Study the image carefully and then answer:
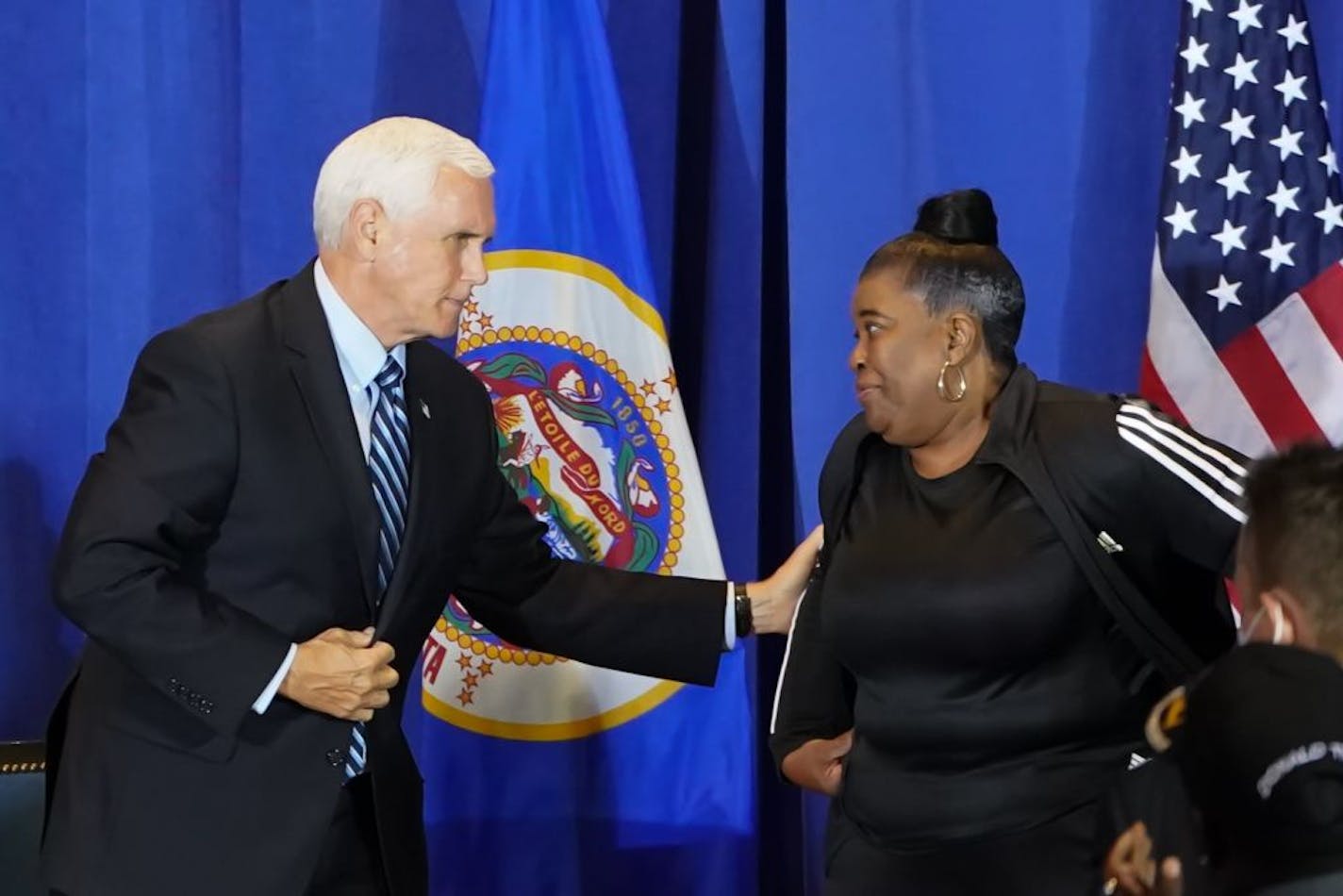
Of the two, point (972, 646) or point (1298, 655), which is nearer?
point (1298, 655)

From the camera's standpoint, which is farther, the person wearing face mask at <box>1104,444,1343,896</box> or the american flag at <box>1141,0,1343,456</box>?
the american flag at <box>1141,0,1343,456</box>

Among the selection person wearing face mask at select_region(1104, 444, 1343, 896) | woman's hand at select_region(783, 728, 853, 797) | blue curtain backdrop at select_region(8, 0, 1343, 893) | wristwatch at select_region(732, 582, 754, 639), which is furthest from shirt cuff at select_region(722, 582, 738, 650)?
person wearing face mask at select_region(1104, 444, 1343, 896)

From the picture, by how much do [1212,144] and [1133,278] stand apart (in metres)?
0.51

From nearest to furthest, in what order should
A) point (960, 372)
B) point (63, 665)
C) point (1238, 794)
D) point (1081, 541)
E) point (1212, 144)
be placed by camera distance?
1. point (1238, 794)
2. point (1081, 541)
3. point (960, 372)
4. point (1212, 144)
5. point (63, 665)

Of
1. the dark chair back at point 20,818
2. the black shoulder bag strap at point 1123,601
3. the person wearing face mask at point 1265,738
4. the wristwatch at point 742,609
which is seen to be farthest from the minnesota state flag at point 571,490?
the person wearing face mask at point 1265,738

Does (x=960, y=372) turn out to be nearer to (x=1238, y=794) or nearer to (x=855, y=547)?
(x=855, y=547)

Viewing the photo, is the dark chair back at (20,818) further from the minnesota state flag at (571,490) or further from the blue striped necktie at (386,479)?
the blue striped necktie at (386,479)

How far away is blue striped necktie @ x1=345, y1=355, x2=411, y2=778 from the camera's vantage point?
2.43 metres

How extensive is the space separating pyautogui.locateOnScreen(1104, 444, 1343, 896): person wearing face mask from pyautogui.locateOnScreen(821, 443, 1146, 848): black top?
0.76 m

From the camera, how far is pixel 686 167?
3961 mm

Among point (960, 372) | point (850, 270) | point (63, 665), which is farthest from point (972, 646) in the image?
point (63, 665)

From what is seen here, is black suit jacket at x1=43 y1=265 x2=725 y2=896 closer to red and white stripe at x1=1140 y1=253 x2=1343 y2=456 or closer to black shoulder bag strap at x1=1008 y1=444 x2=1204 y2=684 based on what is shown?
black shoulder bag strap at x1=1008 y1=444 x2=1204 y2=684

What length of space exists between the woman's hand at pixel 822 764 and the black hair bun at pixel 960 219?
2.29ft

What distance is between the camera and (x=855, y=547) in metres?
Result: 2.46
